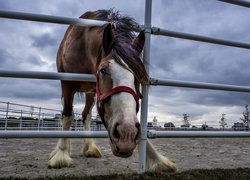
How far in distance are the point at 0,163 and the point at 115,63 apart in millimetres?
1741

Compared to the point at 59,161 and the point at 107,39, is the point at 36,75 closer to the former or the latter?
the point at 107,39

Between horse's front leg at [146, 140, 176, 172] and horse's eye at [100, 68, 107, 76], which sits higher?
horse's eye at [100, 68, 107, 76]

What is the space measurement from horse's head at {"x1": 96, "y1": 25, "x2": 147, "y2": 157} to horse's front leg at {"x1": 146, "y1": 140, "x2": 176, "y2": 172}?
0.89 m

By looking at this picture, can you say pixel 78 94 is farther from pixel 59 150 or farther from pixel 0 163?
pixel 0 163

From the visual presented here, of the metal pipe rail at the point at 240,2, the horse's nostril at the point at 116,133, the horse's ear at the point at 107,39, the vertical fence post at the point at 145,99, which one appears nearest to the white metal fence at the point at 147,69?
the vertical fence post at the point at 145,99

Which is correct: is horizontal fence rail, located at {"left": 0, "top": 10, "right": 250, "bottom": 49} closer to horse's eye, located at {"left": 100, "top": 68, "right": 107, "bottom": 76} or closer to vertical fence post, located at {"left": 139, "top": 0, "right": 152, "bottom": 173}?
vertical fence post, located at {"left": 139, "top": 0, "right": 152, "bottom": 173}

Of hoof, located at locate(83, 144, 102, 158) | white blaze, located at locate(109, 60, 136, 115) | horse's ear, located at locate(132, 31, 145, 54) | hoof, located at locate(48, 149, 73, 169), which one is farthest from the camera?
hoof, located at locate(83, 144, 102, 158)

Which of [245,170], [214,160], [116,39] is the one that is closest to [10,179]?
[116,39]

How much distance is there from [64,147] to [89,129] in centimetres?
130

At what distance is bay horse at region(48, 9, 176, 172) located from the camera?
1664mm

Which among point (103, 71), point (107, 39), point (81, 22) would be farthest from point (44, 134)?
point (81, 22)

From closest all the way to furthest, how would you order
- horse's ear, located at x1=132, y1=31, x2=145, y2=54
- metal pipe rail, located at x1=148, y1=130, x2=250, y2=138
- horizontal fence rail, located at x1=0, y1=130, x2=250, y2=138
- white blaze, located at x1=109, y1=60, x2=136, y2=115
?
white blaze, located at x1=109, y1=60, x2=136, y2=115 < horizontal fence rail, located at x1=0, y1=130, x2=250, y2=138 < horse's ear, located at x1=132, y1=31, x2=145, y2=54 < metal pipe rail, located at x1=148, y1=130, x2=250, y2=138

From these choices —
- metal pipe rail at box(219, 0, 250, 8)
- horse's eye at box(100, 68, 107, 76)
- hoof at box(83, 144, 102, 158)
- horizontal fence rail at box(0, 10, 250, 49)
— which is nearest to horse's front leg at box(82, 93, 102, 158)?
hoof at box(83, 144, 102, 158)

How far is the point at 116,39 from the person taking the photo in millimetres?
2256
